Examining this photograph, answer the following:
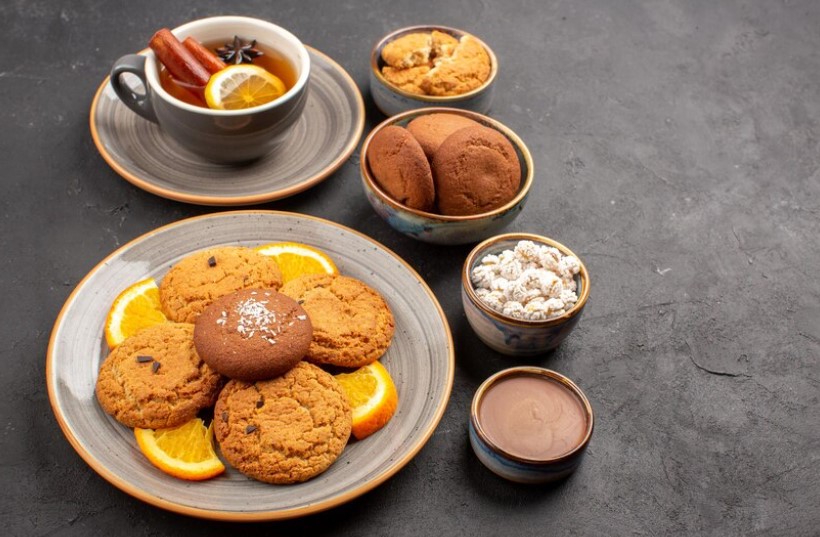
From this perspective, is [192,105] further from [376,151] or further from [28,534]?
[28,534]

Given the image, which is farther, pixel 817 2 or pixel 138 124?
pixel 817 2

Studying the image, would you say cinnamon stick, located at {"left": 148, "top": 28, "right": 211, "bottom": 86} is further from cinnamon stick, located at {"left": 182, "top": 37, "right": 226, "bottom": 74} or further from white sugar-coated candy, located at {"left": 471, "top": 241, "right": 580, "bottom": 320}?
white sugar-coated candy, located at {"left": 471, "top": 241, "right": 580, "bottom": 320}

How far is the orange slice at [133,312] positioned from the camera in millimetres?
2250

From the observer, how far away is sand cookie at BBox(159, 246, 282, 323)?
7.52 feet

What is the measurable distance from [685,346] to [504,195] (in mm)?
701

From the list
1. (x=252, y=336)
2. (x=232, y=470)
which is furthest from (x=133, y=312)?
(x=232, y=470)

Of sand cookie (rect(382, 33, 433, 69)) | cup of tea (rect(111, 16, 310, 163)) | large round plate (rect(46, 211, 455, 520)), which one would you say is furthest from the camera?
sand cookie (rect(382, 33, 433, 69))

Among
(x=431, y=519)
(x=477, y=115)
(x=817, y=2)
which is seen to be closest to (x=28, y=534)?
(x=431, y=519)

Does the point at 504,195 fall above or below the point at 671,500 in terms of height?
above

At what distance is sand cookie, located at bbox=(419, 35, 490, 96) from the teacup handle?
0.92 metres

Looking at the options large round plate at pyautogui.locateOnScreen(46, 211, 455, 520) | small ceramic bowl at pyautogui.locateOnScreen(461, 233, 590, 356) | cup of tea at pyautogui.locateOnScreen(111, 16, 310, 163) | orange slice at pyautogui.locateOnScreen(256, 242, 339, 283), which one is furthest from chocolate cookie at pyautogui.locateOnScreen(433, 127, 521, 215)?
cup of tea at pyautogui.locateOnScreen(111, 16, 310, 163)

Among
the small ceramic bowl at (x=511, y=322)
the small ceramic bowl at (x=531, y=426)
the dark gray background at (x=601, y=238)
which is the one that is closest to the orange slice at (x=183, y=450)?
the dark gray background at (x=601, y=238)

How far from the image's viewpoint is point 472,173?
252 centimetres

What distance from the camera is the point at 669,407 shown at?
2375 millimetres
